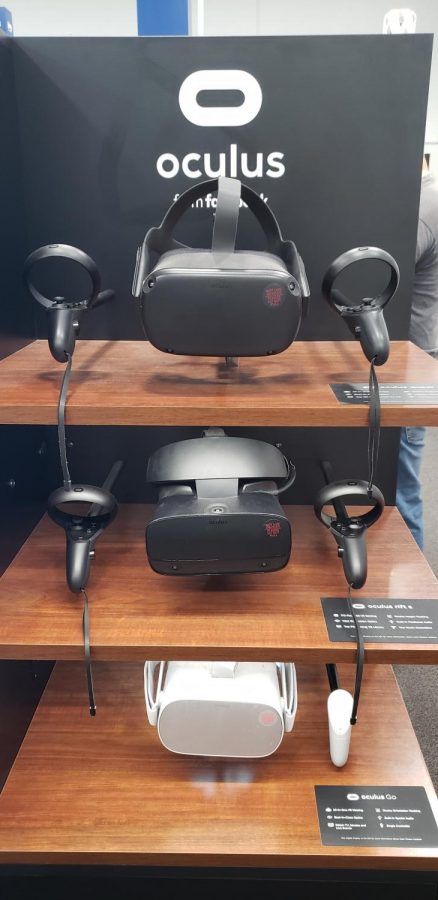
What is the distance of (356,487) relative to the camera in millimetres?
910

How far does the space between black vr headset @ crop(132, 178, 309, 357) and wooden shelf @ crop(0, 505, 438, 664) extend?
0.37 meters

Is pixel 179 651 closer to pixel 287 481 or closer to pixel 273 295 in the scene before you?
pixel 287 481

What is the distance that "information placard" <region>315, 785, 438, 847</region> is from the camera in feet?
3.23

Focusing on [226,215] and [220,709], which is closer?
[226,215]

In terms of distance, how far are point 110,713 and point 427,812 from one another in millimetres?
549

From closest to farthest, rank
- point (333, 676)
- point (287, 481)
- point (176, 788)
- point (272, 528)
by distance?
1. point (272, 528)
2. point (287, 481)
3. point (176, 788)
4. point (333, 676)

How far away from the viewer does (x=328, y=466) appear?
113 centimetres

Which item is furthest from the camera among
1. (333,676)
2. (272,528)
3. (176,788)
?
(333,676)

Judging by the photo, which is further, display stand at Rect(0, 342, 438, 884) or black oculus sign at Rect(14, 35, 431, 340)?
black oculus sign at Rect(14, 35, 431, 340)

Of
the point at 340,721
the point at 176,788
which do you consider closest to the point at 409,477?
the point at 340,721

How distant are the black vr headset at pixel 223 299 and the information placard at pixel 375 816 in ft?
2.32

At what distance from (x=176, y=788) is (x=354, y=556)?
0.48m

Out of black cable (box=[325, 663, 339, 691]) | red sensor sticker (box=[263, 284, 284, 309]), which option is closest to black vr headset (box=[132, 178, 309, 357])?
red sensor sticker (box=[263, 284, 284, 309])

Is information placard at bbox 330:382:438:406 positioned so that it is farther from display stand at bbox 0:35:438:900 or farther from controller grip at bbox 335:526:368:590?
controller grip at bbox 335:526:368:590
